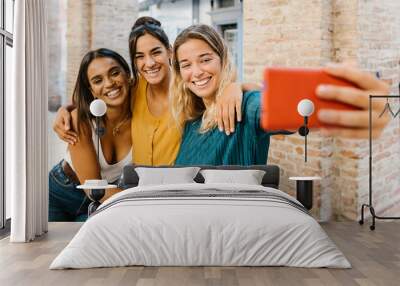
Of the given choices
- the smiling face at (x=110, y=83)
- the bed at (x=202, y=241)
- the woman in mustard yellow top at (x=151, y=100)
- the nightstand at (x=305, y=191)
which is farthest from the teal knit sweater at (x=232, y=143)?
the bed at (x=202, y=241)

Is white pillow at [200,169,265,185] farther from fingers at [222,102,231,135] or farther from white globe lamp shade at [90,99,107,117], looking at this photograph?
white globe lamp shade at [90,99,107,117]

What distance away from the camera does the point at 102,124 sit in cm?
591

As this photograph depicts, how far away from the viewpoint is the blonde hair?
5688mm

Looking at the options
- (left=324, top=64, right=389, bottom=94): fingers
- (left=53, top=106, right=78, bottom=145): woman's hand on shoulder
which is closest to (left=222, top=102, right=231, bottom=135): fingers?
(left=53, top=106, right=78, bottom=145): woman's hand on shoulder

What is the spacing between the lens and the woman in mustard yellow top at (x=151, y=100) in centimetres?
582

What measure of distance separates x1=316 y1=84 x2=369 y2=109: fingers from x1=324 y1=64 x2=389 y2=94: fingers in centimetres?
1

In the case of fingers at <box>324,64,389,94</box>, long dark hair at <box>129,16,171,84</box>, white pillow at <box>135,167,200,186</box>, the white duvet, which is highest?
long dark hair at <box>129,16,171,84</box>

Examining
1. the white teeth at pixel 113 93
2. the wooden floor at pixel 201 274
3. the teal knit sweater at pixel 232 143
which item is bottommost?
the wooden floor at pixel 201 274

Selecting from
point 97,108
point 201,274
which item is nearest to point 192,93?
point 97,108

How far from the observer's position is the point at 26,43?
5008 mm

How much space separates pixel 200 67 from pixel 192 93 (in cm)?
30

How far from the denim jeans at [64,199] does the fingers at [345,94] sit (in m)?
5.64

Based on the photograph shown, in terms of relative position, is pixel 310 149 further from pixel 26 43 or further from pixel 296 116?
pixel 296 116

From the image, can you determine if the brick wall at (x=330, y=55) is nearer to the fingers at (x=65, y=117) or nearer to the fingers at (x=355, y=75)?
the fingers at (x=65, y=117)
